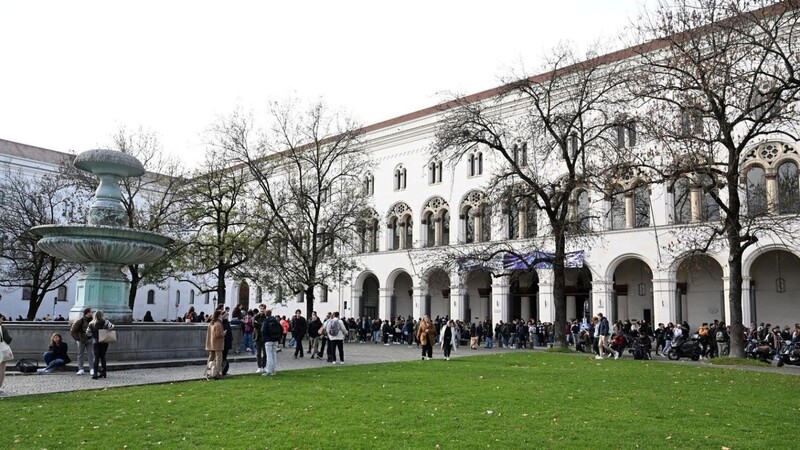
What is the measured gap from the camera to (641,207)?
3325 centimetres

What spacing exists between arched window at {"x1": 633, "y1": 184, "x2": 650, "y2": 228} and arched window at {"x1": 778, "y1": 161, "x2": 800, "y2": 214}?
596 centimetres

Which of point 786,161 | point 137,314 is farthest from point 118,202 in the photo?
point 137,314

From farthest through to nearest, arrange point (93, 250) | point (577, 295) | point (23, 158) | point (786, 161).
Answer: point (23, 158) → point (577, 295) → point (786, 161) → point (93, 250)

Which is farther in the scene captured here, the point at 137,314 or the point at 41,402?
the point at 137,314

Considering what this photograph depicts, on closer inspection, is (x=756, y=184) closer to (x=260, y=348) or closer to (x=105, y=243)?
(x=260, y=348)

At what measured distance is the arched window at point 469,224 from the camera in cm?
4069

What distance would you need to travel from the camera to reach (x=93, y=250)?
1733 centimetres

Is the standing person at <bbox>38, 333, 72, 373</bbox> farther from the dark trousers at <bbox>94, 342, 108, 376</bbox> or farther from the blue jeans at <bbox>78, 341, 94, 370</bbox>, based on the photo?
the dark trousers at <bbox>94, 342, 108, 376</bbox>

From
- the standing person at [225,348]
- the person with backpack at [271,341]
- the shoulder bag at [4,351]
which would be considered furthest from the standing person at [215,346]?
the shoulder bag at [4,351]

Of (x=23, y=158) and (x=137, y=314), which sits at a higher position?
(x=23, y=158)

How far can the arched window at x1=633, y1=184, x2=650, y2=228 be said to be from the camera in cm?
3281

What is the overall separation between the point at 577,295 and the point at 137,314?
44326mm

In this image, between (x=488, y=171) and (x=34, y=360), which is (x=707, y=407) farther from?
(x=488, y=171)

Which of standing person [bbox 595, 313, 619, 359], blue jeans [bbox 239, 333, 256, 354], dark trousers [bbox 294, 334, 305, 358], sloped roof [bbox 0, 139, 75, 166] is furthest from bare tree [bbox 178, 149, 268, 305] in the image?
sloped roof [bbox 0, 139, 75, 166]
